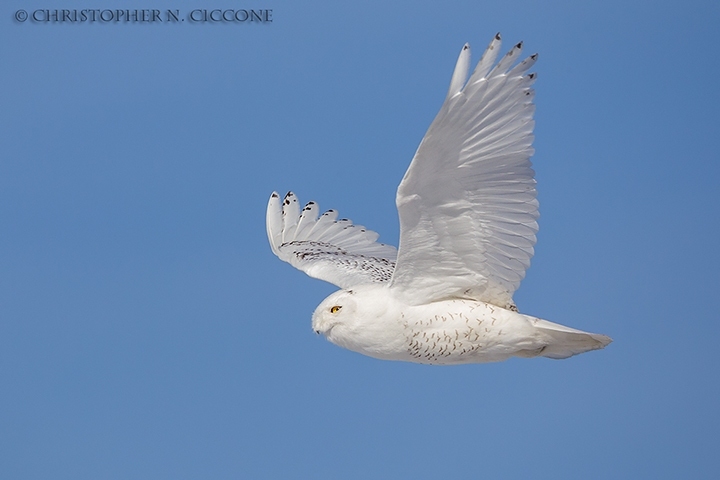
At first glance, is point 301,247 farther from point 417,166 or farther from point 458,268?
point 417,166

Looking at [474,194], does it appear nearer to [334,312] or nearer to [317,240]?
[334,312]

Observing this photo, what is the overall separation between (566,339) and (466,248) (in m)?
0.91

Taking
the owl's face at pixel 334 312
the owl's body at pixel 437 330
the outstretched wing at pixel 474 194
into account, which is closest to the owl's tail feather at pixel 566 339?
the owl's body at pixel 437 330

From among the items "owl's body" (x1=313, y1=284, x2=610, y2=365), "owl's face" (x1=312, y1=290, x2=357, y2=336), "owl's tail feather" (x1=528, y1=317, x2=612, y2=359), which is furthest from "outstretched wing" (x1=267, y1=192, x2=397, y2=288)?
"owl's tail feather" (x1=528, y1=317, x2=612, y2=359)

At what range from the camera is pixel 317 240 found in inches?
349

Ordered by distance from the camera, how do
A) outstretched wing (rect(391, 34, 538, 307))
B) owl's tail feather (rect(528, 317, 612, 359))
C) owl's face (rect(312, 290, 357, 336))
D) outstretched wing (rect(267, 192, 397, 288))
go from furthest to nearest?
outstretched wing (rect(267, 192, 397, 288)) < owl's face (rect(312, 290, 357, 336)) < owl's tail feather (rect(528, 317, 612, 359)) < outstretched wing (rect(391, 34, 538, 307))

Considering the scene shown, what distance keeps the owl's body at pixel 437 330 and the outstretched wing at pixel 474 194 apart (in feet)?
0.40

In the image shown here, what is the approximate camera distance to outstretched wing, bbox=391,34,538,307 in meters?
5.41

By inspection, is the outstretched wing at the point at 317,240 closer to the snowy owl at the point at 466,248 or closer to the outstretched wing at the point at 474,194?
the snowy owl at the point at 466,248

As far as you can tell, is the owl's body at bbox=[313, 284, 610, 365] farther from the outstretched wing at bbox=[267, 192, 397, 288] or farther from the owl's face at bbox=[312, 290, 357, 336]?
the outstretched wing at bbox=[267, 192, 397, 288]

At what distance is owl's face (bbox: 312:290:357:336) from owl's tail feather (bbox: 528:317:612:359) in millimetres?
1205

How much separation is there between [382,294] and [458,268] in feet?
1.76

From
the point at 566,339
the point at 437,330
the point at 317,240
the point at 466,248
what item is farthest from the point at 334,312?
the point at 317,240

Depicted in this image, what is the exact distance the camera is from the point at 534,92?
5512 millimetres
